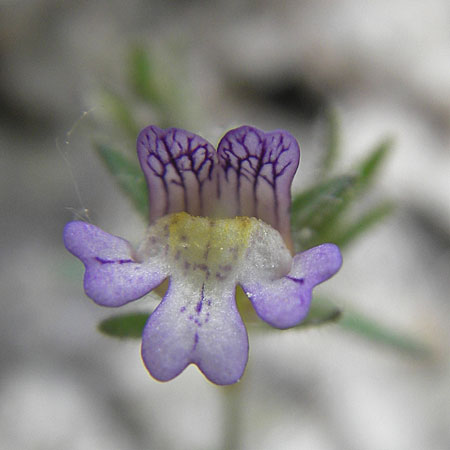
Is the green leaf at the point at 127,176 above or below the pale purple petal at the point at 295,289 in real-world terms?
above

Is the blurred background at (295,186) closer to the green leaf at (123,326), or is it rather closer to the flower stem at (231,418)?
the flower stem at (231,418)

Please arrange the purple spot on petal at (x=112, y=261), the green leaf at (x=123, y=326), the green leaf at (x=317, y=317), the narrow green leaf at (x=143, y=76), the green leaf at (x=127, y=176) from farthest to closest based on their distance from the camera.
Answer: the narrow green leaf at (x=143, y=76)
the green leaf at (x=127, y=176)
the green leaf at (x=123, y=326)
the green leaf at (x=317, y=317)
the purple spot on petal at (x=112, y=261)

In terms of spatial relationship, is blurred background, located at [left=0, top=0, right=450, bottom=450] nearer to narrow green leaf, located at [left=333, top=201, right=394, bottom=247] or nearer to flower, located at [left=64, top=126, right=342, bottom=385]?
narrow green leaf, located at [left=333, top=201, right=394, bottom=247]

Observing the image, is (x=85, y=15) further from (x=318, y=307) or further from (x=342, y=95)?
(x=318, y=307)

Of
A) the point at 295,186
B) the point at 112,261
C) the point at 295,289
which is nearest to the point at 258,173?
the point at 295,289

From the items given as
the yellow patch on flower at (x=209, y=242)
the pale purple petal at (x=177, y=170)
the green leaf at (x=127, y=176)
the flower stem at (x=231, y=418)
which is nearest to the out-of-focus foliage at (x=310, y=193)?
the green leaf at (x=127, y=176)

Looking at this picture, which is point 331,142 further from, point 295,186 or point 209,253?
point 295,186

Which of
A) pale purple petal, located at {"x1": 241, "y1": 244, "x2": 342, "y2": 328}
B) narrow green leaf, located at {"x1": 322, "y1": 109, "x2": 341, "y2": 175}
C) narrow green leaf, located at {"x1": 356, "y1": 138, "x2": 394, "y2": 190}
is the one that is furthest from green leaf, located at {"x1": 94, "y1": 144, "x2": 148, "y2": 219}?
narrow green leaf, located at {"x1": 356, "y1": 138, "x2": 394, "y2": 190}
